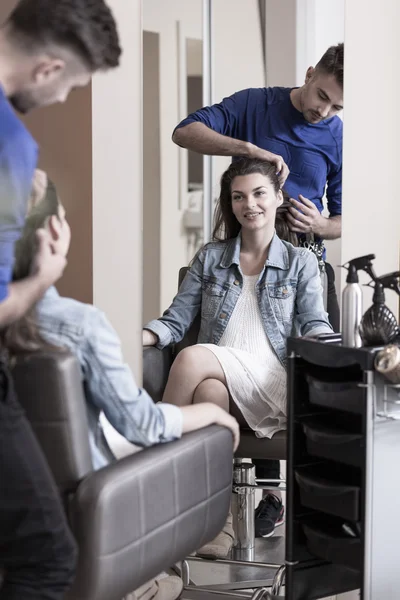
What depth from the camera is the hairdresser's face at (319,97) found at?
2.41 metres

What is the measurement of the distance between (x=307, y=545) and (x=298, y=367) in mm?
400

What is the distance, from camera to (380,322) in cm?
184

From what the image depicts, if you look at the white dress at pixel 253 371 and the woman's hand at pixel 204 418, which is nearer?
the woman's hand at pixel 204 418

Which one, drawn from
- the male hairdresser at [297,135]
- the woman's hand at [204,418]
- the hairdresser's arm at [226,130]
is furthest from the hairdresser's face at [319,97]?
the woman's hand at [204,418]

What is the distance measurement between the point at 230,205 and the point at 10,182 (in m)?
1.05

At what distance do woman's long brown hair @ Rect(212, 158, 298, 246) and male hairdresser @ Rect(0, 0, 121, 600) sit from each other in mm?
793

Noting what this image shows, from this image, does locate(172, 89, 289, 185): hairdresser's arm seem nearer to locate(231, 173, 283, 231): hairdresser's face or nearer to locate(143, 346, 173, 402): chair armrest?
locate(231, 173, 283, 231): hairdresser's face

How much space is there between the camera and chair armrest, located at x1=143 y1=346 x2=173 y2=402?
2346mm

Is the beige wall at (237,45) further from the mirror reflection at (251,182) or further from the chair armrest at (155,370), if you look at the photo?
the chair armrest at (155,370)

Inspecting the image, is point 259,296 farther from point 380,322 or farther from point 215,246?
point 380,322

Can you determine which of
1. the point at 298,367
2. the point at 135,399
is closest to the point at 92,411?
the point at 135,399

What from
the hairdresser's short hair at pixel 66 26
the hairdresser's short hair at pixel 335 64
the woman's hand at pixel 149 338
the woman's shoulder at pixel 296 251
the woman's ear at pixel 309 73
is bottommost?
the woman's hand at pixel 149 338

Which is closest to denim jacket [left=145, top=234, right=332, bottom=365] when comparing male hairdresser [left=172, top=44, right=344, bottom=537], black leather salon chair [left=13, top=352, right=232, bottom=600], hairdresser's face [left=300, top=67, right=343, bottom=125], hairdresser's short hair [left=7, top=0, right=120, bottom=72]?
male hairdresser [left=172, top=44, right=344, bottom=537]

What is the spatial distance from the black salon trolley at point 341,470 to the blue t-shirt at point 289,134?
0.68 m
